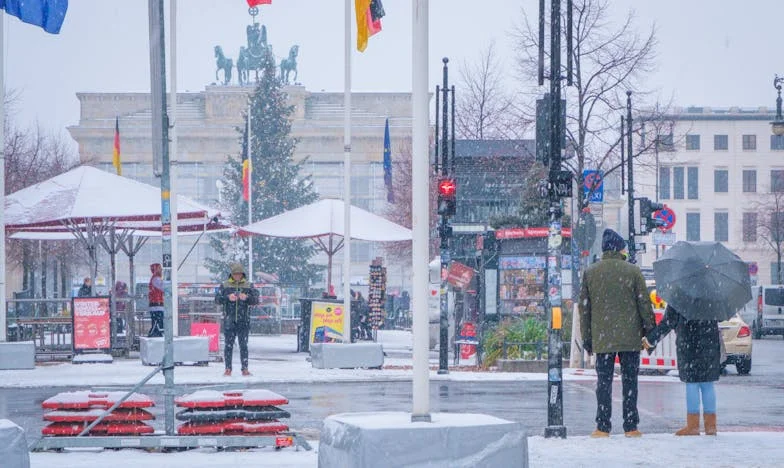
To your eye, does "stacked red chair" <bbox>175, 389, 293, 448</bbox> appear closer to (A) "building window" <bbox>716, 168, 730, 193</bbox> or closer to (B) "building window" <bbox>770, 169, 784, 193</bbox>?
(B) "building window" <bbox>770, 169, 784, 193</bbox>

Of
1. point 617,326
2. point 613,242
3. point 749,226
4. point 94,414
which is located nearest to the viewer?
point 94,414

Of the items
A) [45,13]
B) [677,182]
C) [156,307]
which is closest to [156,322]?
[156,307]

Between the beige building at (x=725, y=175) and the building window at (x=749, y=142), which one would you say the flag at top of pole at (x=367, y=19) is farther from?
the building window at (x=749, y=142)

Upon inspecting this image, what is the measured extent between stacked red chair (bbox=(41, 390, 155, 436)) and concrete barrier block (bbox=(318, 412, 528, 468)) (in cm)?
486

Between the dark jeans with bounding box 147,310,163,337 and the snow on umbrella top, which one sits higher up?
the snow on umbrella top

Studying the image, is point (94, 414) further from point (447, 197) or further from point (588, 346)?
point (447, 197)

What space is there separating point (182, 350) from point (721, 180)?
3186 inches

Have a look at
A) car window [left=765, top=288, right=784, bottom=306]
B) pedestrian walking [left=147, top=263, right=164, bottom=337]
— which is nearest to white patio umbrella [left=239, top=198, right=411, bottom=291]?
pedestrian walking [left=147, top=263, right=164, bottom=337]

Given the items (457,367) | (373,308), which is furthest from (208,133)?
(457,367)

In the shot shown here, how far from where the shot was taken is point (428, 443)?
7.84 metres

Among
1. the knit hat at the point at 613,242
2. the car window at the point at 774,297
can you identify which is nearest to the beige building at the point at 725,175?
the car window at the point at 774,297

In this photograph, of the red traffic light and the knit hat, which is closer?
the knit hat

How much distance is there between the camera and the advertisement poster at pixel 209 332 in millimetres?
27828

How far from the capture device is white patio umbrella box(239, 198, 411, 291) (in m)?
31.3
